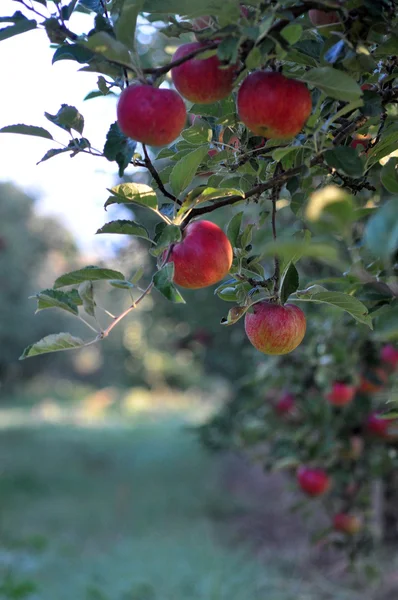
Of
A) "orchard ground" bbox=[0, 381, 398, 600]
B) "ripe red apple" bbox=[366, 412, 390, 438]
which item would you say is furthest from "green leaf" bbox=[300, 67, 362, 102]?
"orchard ground" bbox=[0, 381, 398, 600]

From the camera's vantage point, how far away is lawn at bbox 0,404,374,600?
422 cm

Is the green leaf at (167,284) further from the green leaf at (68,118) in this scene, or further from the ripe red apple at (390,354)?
the ripe red apple at (390,354)

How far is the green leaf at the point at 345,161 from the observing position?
0.85 m

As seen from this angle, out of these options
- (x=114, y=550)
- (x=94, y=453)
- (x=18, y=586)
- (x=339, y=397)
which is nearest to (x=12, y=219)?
(x=94, y=453)

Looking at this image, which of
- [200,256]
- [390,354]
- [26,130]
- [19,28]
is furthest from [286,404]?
[19,28]

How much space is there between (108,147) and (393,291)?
512 mm

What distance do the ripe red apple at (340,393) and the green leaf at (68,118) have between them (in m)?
1.87

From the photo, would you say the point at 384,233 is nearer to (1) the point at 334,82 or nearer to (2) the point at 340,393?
(1) the point at 334,82

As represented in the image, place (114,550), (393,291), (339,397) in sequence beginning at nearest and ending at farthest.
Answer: (393,291) → (339,397) → (114,550)

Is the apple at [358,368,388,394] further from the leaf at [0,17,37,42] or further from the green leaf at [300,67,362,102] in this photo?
the leaf at [0,17,37,42]

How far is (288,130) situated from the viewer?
838 millimetres

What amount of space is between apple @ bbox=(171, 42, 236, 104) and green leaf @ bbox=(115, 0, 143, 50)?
0.23ft

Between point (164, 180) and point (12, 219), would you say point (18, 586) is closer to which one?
point (164, 180)

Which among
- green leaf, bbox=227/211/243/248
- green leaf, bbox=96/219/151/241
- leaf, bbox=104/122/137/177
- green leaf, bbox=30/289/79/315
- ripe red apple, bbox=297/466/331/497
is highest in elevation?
leaf, bbox=104/122/137/177
